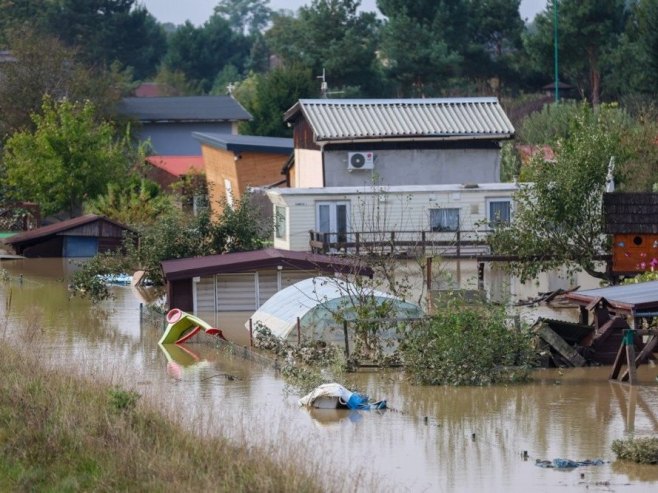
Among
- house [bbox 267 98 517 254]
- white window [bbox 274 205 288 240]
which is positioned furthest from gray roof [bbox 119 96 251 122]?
white window [bbox 274 205 288 240]

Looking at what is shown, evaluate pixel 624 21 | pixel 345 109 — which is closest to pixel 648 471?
pixel 345 109

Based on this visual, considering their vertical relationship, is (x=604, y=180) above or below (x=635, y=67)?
below

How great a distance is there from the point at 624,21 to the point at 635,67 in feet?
18.8

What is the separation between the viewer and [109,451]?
42.7 ft

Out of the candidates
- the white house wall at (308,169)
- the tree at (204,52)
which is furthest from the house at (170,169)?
the tree at (204,52)

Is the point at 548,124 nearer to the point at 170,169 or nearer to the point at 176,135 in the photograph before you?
the point at 170,169

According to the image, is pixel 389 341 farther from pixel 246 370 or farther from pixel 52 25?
pixel 52 25

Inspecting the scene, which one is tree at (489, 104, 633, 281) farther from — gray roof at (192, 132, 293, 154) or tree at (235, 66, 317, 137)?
tree at (235, 66, 317, 137)

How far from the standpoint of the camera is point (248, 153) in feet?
164

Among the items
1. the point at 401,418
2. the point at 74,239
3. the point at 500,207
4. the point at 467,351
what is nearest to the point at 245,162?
the point at 74,239

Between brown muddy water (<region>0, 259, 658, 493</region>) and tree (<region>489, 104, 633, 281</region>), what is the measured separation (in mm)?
6742

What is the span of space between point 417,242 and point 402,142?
6228mm

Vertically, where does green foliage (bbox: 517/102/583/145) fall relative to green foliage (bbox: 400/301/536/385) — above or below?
above

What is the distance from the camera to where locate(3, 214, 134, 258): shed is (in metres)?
42.1
